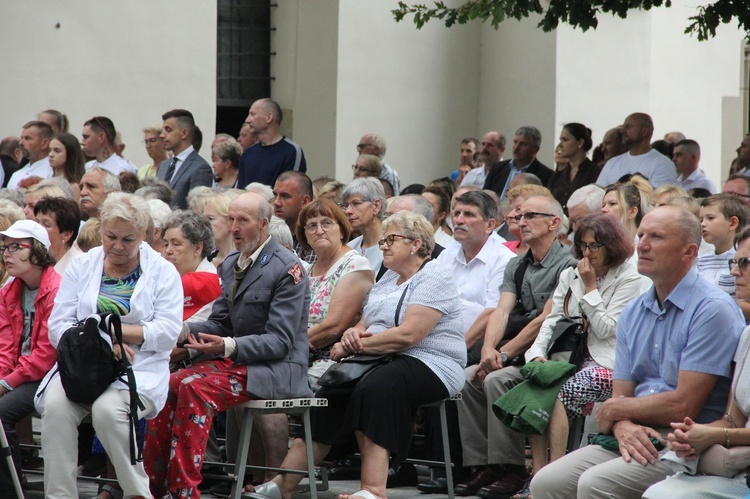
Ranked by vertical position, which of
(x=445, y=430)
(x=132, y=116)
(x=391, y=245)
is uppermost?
(x=132, y=116)

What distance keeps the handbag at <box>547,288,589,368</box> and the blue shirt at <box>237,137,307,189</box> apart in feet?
15.8

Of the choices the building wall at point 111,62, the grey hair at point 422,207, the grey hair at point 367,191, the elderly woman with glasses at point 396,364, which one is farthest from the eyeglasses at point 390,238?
the building wall at point 111,62

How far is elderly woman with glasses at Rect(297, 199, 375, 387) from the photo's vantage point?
7406 millimetres

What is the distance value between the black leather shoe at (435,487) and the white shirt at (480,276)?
0.98 metres

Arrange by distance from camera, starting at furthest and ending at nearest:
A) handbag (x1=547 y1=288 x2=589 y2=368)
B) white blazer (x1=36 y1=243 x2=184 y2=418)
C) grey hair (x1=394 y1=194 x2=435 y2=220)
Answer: grey hair (x1=394 y1=194 x2=435 y2=220) → handbag (x1=547 y1=288 x2=589 y2=368) → white blazer (x1=36 y1=243 x2=184 y2=418)

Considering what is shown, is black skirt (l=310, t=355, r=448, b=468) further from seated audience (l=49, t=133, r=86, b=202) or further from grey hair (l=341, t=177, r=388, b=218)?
seated audience (l=49, t=133, r=86, b=202)

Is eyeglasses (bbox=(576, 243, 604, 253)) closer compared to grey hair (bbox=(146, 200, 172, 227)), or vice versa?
eyeglasses (bbox=(576, 243, 604, 253))

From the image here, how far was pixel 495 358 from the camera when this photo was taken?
7246mm

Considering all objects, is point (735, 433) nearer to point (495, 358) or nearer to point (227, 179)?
point (495, 358)

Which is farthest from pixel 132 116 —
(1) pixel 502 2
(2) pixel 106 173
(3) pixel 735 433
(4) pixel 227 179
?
(3) pixel 735 433

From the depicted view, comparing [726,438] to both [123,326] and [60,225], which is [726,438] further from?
[60,225]

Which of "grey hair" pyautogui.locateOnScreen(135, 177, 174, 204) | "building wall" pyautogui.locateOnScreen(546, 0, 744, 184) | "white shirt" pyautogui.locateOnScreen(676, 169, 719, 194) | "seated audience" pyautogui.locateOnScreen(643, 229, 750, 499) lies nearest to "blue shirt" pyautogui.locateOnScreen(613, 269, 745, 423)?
"seated audience" pyautogui.locateOnScreen(643, 229, 750, 499)

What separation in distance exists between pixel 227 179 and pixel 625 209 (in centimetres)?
512

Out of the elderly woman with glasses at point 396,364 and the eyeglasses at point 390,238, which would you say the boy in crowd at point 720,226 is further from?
the eyeglasses at point 390,238
